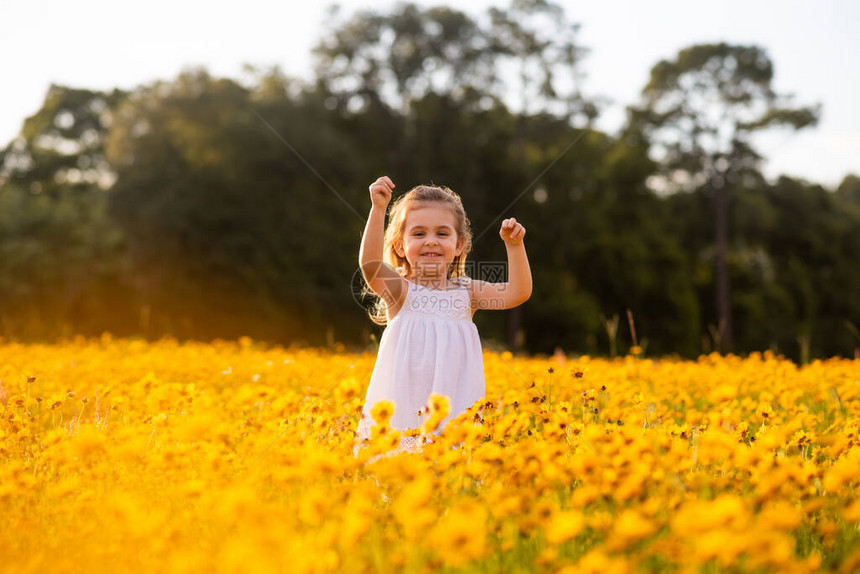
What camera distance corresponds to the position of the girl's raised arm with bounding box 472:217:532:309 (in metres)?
3.57

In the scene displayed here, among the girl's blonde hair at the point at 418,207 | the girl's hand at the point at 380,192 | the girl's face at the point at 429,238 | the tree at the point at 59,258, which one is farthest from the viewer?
the tree at the point at 59,258

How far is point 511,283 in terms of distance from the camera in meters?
3.78

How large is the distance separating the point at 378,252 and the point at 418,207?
1.35 ft

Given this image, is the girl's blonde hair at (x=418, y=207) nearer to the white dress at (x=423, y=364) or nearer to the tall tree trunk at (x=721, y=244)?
the white dress at (x=423, y=364)

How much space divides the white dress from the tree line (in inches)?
546

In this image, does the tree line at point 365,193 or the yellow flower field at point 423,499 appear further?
the tree line at point 365,193

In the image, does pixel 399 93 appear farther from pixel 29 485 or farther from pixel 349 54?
pixel 29 485

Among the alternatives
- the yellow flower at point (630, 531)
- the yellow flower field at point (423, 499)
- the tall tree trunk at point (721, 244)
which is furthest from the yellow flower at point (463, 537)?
the tall tree trunk at point (721, 244)

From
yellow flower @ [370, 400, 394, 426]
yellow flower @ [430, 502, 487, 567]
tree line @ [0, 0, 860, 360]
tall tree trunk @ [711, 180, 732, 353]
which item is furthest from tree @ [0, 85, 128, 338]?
tall tree trunk @ [711, 180, 732, 353]

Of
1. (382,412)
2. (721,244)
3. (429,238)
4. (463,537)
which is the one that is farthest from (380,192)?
(721,244)

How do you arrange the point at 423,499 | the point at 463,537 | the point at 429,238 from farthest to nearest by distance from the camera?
1. the point at 429,238
2. the point at 423,499
3. the point at 463,537

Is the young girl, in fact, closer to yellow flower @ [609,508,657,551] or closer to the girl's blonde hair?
the girl's blonde hair

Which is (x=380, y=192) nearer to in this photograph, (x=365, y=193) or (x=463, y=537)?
(x=463, y=537)

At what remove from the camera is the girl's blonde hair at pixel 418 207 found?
384 centimetres
